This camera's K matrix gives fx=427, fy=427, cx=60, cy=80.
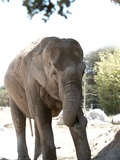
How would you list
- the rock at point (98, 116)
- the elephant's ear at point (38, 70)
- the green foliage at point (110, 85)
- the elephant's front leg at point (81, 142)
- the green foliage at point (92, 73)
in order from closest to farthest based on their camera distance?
the elephant's front leg at point (81, 142), the elephant's ear at point (38, 70), the rock at point (98, 116), the green foliage at point (110, 85), the green foliage at point (92, 73)

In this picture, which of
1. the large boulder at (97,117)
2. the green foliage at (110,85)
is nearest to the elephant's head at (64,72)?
the large boulder at (97,117)

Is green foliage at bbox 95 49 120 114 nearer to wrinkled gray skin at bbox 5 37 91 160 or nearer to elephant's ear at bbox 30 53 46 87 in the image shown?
wrinkled gray skin at bbox 5 37 91 160

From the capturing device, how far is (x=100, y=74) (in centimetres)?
3672

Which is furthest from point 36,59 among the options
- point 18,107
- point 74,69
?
point 18,107

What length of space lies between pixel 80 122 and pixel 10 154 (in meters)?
5.34

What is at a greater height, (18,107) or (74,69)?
(74,69)

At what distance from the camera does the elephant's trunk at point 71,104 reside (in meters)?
5.54

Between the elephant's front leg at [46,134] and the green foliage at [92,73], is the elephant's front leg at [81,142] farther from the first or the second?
the green foliage at [92,73]

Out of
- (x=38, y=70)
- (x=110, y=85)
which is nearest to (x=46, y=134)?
(x=38, y=70)

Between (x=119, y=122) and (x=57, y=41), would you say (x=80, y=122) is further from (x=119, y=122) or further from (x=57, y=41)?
(x=119, y=122)

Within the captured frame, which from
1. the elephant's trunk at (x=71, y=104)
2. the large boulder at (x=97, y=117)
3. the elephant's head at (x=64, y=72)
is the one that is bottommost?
the large boulder at (x=97, y=117)

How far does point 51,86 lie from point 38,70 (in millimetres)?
457

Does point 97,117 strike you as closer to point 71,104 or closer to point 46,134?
point 46,134

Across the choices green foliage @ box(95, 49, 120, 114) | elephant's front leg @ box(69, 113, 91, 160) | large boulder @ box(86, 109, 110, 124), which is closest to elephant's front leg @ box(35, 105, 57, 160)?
elephant's front leg @ box(69, 113, 91, 160)
